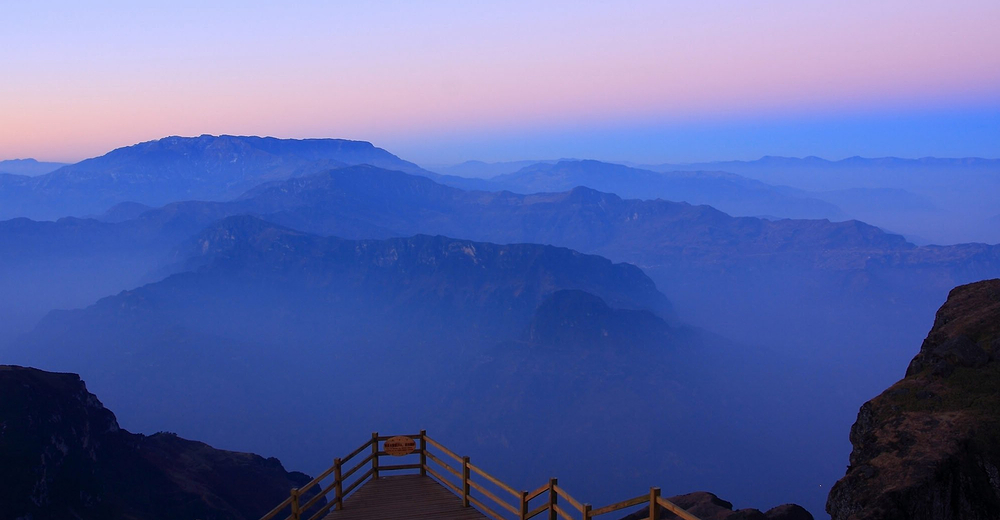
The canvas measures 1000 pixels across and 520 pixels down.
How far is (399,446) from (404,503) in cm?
180

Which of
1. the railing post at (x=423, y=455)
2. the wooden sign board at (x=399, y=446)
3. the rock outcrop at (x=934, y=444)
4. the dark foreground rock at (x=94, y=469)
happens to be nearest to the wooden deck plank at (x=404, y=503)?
the railing post at (x=423, y=455)

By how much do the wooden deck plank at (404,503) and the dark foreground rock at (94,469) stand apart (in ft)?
227

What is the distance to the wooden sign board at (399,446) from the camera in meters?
20.0

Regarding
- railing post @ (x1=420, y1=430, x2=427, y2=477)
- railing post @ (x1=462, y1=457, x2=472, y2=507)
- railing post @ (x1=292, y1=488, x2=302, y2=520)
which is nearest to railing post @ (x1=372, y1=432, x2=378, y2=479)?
railing post @ (x1=420, y1=430, x2=427, y2=477)

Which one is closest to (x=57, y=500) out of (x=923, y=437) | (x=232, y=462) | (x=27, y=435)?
(x=27, y=435)

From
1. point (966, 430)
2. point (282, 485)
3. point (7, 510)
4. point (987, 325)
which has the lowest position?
point (282, 485)

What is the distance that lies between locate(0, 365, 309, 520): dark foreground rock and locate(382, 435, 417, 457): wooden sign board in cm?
6982

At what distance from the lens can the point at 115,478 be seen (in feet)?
302

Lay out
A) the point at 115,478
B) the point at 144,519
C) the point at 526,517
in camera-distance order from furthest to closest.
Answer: the point at 115,478 < the point at 144,519 < the point at 526,517

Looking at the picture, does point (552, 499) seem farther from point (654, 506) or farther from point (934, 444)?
point (934, 444)

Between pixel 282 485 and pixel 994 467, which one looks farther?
pixel 282 485

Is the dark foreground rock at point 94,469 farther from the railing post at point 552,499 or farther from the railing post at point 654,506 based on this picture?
the railing post at point 654,506

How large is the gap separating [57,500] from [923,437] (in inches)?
3543

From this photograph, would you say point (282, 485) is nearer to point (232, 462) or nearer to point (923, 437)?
point (232, 462)
